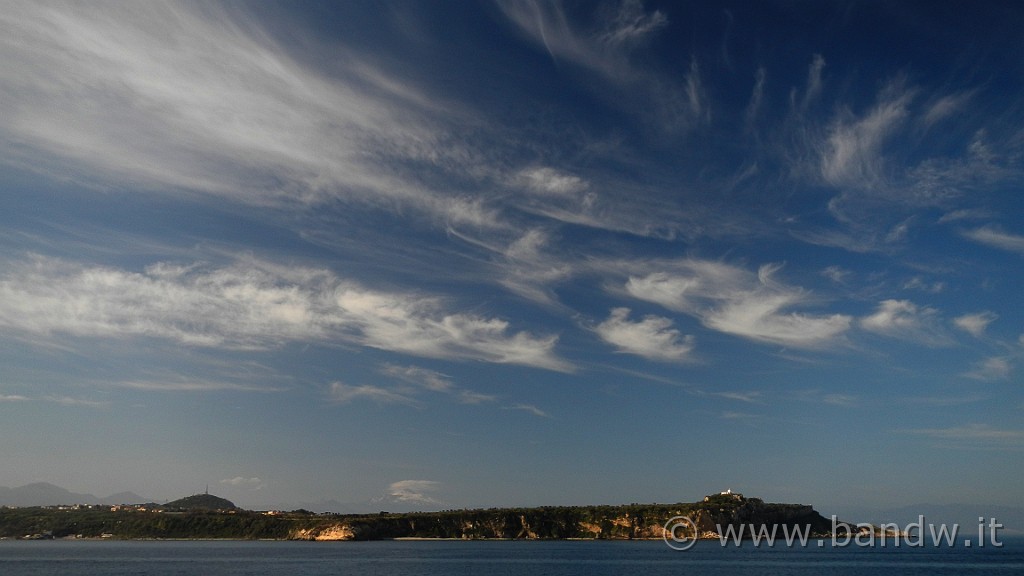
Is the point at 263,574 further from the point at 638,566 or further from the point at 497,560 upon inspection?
the point at 638,566

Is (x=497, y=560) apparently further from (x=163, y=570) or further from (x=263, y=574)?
(x=163, y=570)

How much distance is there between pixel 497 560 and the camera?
503 feet

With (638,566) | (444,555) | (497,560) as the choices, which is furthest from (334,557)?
(638,566)

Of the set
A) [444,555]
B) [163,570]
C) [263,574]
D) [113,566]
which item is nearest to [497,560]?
[444,555]

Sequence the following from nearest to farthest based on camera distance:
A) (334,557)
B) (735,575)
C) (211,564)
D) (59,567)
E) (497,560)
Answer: (735,575), (59,567), (211,564), (497,560), (334,557)

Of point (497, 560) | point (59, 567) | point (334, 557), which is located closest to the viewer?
point (59, 567)

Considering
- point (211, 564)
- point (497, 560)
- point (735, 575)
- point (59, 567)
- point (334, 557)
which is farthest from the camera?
point (334, 557)

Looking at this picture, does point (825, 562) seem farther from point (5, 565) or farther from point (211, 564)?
point (5, 565)

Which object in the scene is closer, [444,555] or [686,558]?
[686,558]

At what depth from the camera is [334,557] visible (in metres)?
166

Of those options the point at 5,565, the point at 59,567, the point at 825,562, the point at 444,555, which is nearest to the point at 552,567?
the point at 444,555

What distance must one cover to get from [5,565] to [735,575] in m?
140

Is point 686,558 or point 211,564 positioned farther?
point 686,558

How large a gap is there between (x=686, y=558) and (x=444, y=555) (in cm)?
5951
